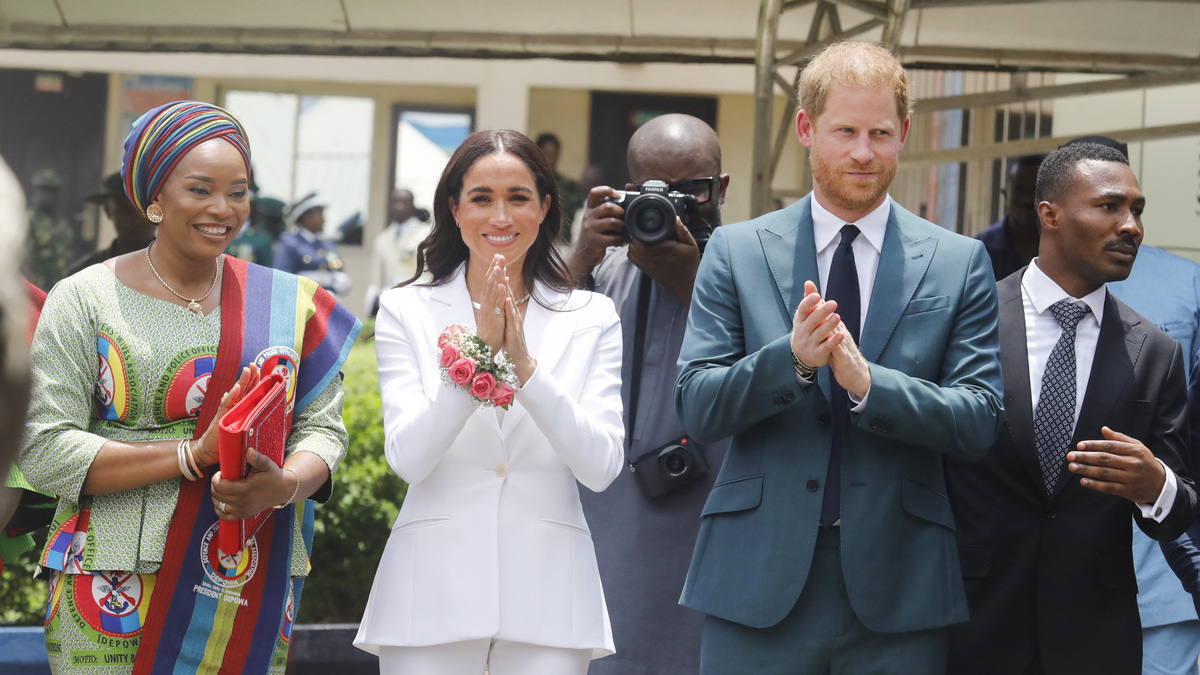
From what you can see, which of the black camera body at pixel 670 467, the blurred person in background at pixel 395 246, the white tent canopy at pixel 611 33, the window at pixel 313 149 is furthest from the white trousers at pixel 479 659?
the window at pixel 313 149

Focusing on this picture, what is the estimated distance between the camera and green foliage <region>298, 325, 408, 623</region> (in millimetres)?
5477

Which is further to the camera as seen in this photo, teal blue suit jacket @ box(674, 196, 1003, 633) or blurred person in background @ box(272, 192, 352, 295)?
blurred person in background @ box(272, 192, 352, 295)

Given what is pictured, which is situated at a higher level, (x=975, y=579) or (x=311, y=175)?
(x=311, y=175)

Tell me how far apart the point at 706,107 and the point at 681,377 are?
9832mm

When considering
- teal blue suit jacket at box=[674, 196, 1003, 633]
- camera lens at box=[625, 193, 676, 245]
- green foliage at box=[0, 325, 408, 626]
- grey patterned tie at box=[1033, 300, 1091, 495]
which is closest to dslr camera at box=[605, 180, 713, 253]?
camera lens at box=[625, 193, 676, 245]

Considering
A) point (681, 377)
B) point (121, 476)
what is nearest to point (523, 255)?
point (681, 377)

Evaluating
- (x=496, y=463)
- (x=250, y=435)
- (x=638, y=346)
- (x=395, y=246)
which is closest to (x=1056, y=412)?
(x=638, y=346)

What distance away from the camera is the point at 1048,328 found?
3.23 m

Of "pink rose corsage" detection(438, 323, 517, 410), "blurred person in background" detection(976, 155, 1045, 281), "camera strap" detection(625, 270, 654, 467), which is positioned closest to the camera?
"pink rose corsage" detection(438, 323, 517, 410)

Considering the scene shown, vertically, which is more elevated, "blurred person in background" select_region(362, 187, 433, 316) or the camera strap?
"blurred person in background" select_region(362, 187, 433, 316)

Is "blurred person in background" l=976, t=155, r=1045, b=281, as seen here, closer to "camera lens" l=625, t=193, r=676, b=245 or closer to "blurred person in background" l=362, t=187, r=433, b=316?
"camera lens" l=625, t=193, r=676, b=245

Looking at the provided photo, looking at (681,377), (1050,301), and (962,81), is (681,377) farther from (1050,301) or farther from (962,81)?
(962,81)

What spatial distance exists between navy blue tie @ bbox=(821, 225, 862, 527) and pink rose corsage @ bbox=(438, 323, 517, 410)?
704mm

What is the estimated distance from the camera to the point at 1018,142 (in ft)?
22.9
